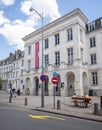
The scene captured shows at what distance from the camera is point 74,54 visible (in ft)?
110

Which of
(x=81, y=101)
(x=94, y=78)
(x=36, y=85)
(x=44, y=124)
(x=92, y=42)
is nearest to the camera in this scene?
(x=44, y=124)

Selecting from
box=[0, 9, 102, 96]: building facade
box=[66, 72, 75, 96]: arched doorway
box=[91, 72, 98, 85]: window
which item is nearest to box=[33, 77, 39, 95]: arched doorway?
box=[0, 9, 102, 96]: building facade

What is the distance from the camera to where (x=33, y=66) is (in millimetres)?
42781

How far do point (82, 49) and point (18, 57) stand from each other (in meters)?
34.6

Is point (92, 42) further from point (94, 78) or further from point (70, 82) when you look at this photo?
point (70, 82)

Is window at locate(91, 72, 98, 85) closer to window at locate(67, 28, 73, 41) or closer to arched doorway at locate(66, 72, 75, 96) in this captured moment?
arched doorway at locate(66, 72, 75, 96)

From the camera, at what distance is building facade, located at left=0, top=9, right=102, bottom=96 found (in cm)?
3375

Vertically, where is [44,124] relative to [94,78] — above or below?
below

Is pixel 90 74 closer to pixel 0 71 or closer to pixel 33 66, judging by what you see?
pixel 33 66

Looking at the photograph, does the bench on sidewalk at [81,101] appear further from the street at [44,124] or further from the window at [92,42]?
the window at [92,42]

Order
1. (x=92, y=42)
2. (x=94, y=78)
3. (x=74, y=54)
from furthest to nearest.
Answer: (x=92, y=42)
(x=94, y=78)
(x=74, y=54)

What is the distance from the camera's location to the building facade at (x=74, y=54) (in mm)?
33750

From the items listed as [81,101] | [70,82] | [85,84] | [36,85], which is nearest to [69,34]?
[70,82]

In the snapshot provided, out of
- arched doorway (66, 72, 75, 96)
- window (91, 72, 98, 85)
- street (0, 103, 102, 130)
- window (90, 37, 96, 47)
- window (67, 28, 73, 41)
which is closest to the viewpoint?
street (0, 103, 102, 130)
